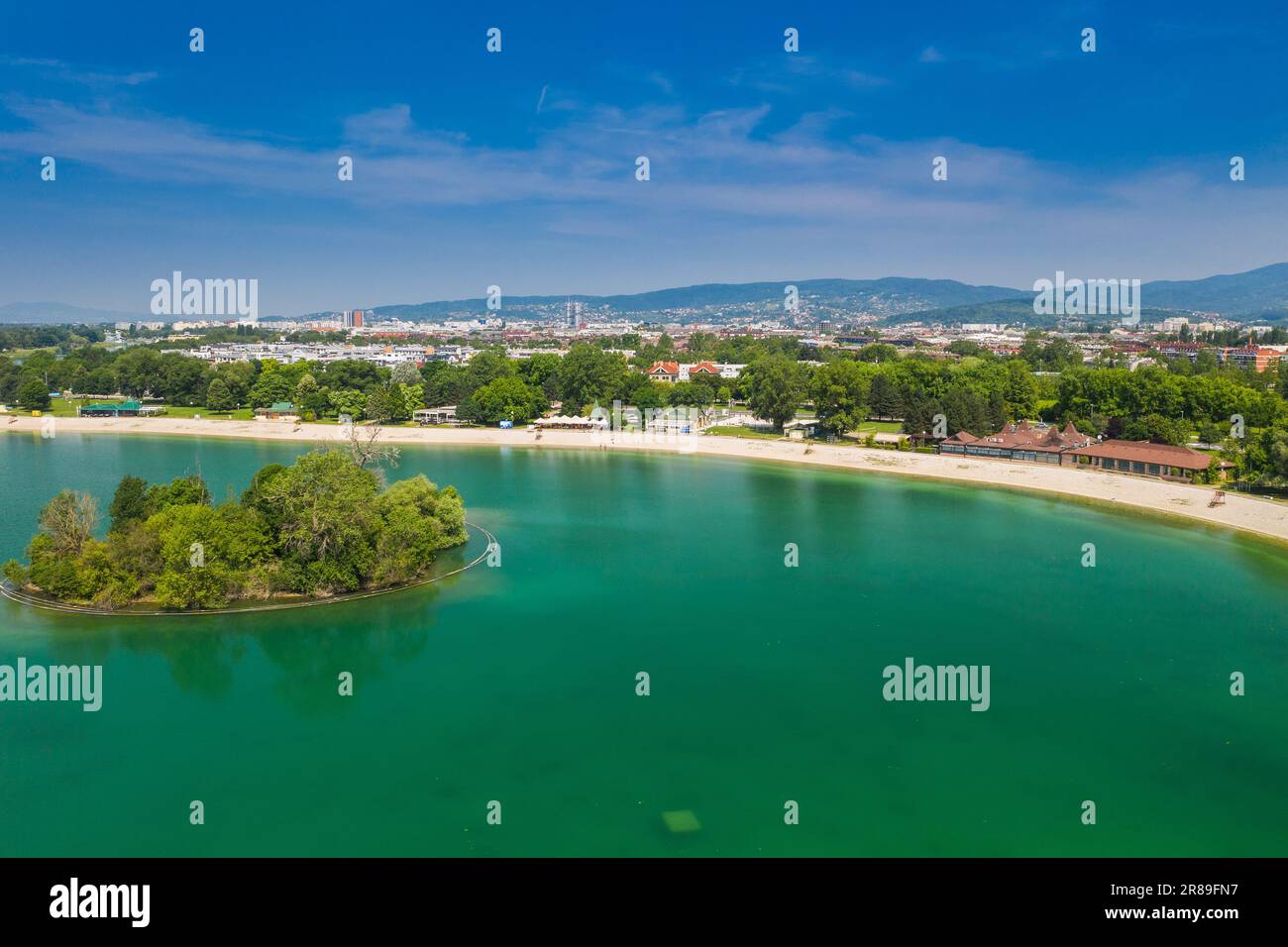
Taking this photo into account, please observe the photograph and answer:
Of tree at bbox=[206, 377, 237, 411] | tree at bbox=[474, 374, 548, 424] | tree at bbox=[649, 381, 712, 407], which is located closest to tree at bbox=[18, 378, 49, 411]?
tree at bbox=[206, 377, 237, 411]

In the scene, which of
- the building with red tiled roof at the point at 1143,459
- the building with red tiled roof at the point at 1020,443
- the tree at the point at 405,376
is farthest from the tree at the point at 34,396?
the building with red tiled roof at the point at 1143,459

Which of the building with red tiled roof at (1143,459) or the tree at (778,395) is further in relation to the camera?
the tree at (778,395)

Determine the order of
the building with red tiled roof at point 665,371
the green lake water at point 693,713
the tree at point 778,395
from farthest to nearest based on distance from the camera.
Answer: the building with red tiled roof at point 665,371, the tree at point 778,395, the green lake water at point 693,713

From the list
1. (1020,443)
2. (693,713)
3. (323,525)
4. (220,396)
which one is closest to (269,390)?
(220,396)

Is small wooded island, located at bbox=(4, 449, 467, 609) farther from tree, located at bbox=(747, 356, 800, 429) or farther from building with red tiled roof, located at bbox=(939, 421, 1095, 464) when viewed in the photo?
tree, located at bbox=(747, 356, 800, 429)

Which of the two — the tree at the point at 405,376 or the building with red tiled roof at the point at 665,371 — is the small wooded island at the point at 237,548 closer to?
the tree at the point at 405,376
